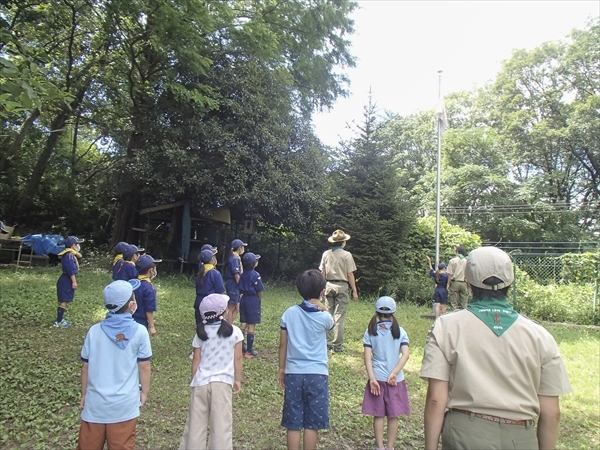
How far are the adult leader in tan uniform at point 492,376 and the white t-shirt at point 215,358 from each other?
5.62 feet

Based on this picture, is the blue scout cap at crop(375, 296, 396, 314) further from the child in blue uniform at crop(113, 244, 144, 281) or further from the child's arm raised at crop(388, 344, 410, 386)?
the child in blue uniform at crop(113, 244, 144, 281)

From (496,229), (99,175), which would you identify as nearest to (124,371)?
(99,175)

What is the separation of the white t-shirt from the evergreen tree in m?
10.9

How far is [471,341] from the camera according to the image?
1.99 meters

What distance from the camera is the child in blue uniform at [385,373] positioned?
3580mm

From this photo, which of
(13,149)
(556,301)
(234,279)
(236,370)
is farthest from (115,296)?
(13,149)

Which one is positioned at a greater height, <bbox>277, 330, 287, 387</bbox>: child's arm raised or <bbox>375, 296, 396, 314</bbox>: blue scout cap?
<bbox>375, 296, 396, 314</bbox>: blue scout cap

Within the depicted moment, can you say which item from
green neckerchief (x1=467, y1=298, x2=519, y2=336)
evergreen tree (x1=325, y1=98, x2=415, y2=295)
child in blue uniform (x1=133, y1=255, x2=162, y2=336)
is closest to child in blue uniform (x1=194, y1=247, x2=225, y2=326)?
child in blue uniform (x1=133, y1=255, x2=162, y2=336)

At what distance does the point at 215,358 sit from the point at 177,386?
2.15 meters

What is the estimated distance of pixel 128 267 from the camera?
5.93m

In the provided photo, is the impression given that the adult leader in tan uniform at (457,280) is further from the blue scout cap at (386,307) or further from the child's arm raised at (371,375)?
the child's arm raised at (371,375)

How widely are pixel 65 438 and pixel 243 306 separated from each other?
2.84 meters

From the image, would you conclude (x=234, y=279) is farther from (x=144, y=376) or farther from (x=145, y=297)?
(x=144, y=376)

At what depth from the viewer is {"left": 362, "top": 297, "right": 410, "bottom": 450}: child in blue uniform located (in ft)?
11.7
